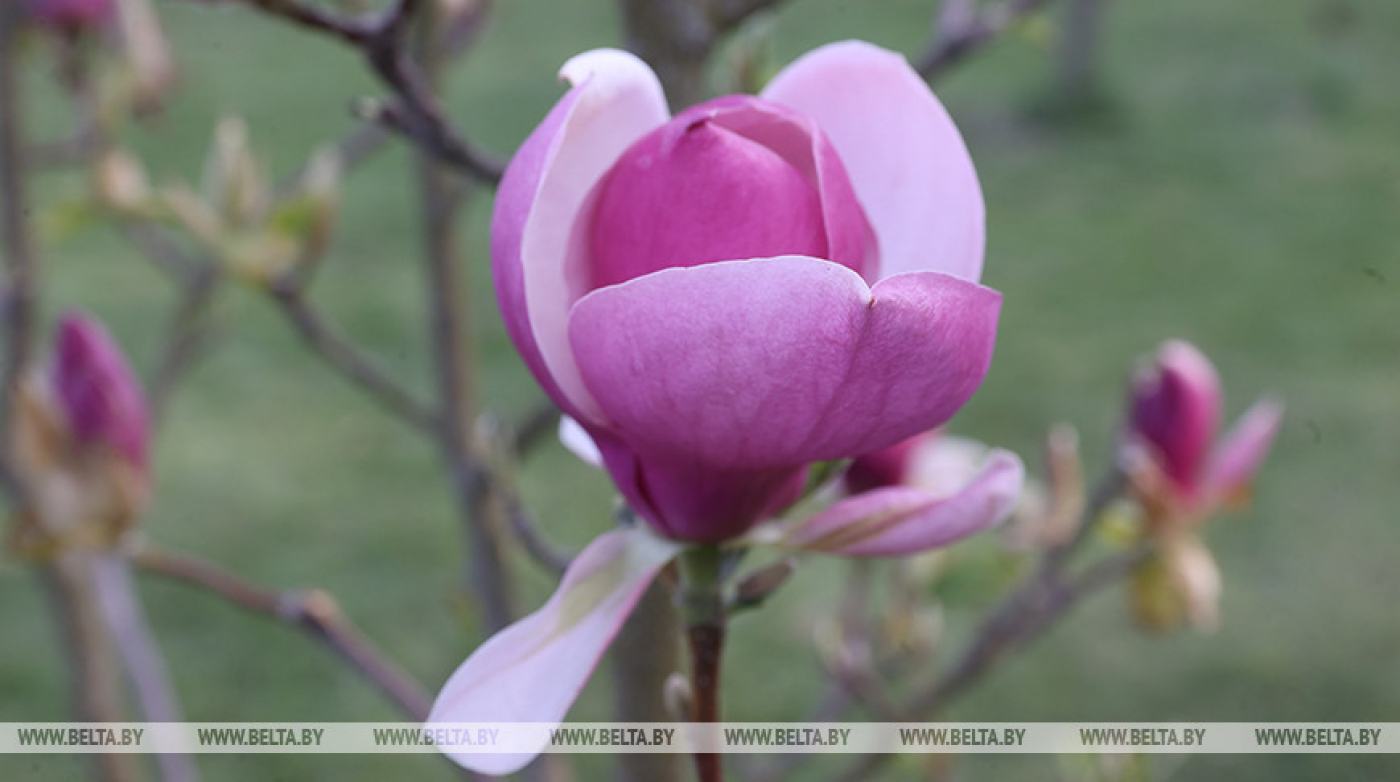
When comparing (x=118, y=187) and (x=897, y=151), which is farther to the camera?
(x=118, y=187)

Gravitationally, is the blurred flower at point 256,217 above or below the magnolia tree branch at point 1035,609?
above

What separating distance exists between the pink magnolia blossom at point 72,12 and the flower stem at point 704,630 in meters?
0.90

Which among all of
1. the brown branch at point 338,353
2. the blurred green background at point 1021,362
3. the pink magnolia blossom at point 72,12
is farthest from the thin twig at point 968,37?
the pink magnolia blossom at point 72,12

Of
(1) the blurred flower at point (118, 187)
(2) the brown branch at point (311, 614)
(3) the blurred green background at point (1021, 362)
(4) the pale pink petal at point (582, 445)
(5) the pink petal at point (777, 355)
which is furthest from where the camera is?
(3) the blurred green background at point (1021, 362)

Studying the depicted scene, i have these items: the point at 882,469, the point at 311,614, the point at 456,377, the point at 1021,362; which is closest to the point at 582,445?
the point at 311,614

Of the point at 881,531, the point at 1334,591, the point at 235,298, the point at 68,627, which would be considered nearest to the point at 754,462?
the point at 881,531

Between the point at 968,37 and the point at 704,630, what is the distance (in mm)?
486

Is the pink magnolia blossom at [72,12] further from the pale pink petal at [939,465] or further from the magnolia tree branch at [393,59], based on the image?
the pale pink petal at [939,465]

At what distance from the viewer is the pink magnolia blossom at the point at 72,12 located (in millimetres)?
1062

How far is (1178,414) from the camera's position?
0.74m

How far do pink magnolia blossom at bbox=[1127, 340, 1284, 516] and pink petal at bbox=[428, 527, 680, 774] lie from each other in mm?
452

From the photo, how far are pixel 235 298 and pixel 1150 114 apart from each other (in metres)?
2.46

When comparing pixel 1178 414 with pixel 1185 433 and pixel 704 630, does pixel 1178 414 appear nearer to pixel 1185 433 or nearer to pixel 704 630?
pixel 1185 433

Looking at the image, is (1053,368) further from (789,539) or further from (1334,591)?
(789,539)
